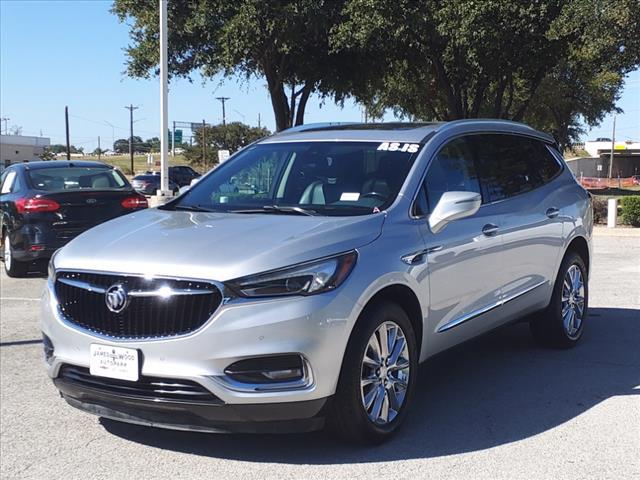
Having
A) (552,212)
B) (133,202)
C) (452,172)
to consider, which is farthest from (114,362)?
(133,202)

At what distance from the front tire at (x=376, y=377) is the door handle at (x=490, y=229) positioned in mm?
1103

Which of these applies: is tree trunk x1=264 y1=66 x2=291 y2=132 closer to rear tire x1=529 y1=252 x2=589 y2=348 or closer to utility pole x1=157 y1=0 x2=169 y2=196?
utility pole x1=157 y1=0 x2=169 y2=196

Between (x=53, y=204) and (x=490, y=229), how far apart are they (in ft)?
23.1

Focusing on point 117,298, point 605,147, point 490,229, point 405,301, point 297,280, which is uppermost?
point 605,147

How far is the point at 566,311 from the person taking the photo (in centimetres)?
626

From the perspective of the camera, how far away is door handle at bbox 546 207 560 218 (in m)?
5.95

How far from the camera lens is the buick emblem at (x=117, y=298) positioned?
3697mm

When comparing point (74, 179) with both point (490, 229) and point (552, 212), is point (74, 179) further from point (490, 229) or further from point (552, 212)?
point (490, 229)

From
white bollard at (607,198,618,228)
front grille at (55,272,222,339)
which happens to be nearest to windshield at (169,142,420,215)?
front grille at (55,272,222,339)

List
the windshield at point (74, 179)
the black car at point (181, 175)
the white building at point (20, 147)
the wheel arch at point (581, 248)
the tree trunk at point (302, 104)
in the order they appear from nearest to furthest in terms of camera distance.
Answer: the wheel arch at point (581, 248), the windshield at point (74, 179), the tree trunk at point (302, 104), the black car at point (181, 175), the white building at point (20, 147)

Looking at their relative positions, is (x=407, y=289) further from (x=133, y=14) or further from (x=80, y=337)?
(x=133, y=14)

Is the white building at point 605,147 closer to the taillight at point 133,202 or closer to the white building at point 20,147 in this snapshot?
the white building at point 20,147

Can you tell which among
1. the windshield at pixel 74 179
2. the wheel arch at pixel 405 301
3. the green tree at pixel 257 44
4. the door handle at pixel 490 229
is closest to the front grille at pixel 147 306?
the wheel arch at pixel 405 301

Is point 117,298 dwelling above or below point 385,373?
above
